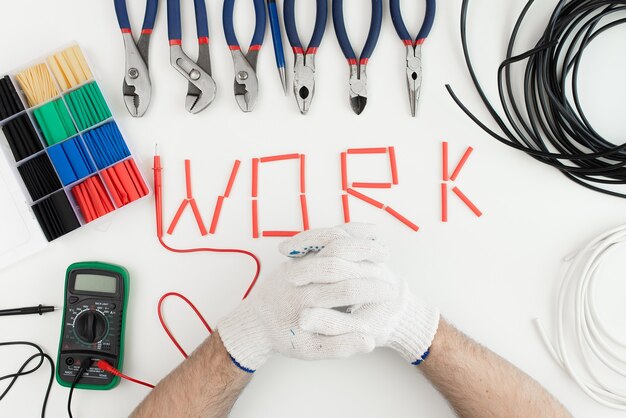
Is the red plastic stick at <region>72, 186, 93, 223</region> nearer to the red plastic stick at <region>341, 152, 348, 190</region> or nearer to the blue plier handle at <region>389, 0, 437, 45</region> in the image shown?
the red plastic stick at <region>341, 152, 348, 190</region>

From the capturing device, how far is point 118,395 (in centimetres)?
124

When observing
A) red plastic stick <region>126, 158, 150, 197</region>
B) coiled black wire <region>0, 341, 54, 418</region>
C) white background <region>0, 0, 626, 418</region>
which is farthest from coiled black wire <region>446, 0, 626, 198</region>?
coiled black wire <region>0, 341, 54, 418</region>

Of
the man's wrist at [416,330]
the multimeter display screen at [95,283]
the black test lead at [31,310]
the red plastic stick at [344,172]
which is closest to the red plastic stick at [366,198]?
the red plastic stick at [344,172]

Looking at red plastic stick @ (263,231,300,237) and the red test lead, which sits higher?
the red test lead

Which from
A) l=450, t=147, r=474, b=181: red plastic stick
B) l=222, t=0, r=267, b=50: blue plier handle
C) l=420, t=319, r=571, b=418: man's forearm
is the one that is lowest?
l=420, t=319, r=571, b=418: man's forearm

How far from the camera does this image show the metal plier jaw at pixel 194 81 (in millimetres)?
1242

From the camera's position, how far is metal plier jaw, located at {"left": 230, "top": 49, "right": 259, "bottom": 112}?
1.24 meters

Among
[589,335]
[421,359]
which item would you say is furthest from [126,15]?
[589,335]

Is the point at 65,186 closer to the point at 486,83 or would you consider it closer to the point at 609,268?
the point at 486,83

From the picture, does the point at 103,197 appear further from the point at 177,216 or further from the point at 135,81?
the point at 135,81

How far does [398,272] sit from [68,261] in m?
0.72

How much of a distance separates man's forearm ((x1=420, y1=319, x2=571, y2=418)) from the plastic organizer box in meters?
0.69

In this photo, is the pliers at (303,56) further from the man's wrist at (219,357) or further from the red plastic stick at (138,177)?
the man's wrist at (219,357)

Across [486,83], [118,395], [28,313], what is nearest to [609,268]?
[486,83]
